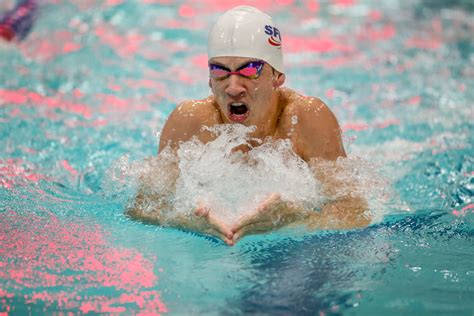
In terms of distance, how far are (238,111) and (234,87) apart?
0.13m

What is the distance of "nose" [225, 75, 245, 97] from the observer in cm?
252

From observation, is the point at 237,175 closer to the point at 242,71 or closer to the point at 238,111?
the point at 238,111

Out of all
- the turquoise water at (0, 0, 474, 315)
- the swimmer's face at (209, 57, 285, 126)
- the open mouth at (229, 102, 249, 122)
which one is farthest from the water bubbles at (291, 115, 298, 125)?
the turquoise water at (0, 0, 474, 315)

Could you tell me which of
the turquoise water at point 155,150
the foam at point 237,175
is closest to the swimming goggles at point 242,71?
the foam at point 237,175

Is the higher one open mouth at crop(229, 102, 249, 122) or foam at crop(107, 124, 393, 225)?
open mouth at crop(229, 102, 249, 122)

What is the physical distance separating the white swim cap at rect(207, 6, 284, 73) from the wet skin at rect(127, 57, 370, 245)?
0.11 ft

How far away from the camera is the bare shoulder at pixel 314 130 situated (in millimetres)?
2703

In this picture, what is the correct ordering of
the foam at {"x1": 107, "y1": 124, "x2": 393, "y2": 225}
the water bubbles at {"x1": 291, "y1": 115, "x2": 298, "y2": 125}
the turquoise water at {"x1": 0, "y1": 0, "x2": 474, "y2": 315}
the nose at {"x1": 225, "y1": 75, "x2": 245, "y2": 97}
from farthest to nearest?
the water bubbles at {"x1": 291, "y1": 115, "x2": 298, "y2": 125} → the foam at {"x1": 107, "y1": 124, "x2": 393, "y2": 225} → the nose at {"x1": 225, "y1": 75, "x2": 245, "y2": 97} → the turquoise water at {"x1": 0, "y1": 0, "x2": 474, "y2": 315}

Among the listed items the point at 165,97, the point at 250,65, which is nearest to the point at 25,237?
the point at 250,65

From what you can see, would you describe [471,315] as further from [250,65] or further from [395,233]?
[250,65]

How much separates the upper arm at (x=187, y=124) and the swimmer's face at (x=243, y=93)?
5.5 inches

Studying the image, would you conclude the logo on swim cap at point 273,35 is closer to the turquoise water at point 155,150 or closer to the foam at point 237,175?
the foam at point 237,175

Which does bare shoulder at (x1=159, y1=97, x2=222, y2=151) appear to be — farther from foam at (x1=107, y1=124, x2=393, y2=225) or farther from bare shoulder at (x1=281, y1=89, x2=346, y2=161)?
bare shoulder at (x1=281, y1=89, x2=346, y2=161)

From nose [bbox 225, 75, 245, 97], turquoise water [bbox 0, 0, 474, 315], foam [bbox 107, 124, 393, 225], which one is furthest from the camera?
foam [bbox 107, 124, 393, 225]
